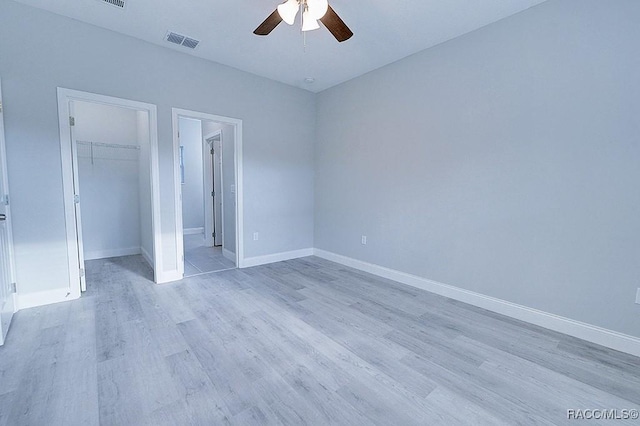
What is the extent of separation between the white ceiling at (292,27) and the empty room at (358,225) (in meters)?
0.03

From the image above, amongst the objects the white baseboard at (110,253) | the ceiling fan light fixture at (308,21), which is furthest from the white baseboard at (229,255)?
the ceiling fan light fixture at (308,21)

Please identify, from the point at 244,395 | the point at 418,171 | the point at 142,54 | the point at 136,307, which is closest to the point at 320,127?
the point at 418,171

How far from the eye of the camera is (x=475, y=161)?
2.74m

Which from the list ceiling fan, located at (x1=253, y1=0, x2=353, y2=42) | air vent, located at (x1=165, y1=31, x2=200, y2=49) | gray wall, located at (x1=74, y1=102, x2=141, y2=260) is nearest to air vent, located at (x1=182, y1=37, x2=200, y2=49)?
air vent, located at (x1=165, y1=31, x2=200, y2=49)

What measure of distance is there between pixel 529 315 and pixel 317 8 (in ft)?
10.1

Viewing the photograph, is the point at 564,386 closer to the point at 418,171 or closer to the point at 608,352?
the point at 608,352

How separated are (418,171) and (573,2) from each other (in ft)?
5.89

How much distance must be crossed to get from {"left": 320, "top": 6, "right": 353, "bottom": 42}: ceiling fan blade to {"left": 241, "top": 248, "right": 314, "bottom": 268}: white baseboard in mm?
3073

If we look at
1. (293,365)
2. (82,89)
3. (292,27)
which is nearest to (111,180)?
(82,89)

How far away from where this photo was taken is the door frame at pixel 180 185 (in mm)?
3311

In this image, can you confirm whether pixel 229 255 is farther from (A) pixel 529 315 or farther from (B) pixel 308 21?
(A) pixel 529 315

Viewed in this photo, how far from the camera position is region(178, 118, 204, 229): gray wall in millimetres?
6652

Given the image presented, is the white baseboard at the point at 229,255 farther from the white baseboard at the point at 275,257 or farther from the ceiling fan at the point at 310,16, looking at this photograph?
the ceiling fan at the point at 310,16

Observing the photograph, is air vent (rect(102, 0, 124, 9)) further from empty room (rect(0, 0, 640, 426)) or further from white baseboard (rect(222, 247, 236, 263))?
white baseboard (rect(222, 247, 236, 263))
